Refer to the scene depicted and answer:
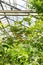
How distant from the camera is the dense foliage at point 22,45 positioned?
1711 mm

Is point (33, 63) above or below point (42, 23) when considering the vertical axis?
below

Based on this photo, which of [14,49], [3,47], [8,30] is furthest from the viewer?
[8,30]

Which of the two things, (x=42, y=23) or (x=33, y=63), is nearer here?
(x=33, y=63)

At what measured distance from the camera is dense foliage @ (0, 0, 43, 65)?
1711mm

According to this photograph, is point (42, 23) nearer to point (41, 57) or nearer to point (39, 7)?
Answer: point (39, 7)

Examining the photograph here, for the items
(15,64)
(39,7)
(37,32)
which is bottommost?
(15,64)

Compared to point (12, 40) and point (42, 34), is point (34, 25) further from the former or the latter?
point (12, 40)

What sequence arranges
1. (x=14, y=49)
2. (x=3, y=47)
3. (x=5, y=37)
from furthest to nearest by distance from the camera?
1. (x=5, y=37)
2. (x=3, y=47)
3. (x=14, y=49)

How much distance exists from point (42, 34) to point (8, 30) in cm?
47

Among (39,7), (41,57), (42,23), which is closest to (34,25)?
(42,23)

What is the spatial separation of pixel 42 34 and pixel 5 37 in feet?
1.40

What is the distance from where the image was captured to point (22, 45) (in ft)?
6.04

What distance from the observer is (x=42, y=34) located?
2102mm

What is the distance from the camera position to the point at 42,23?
2.09 m
